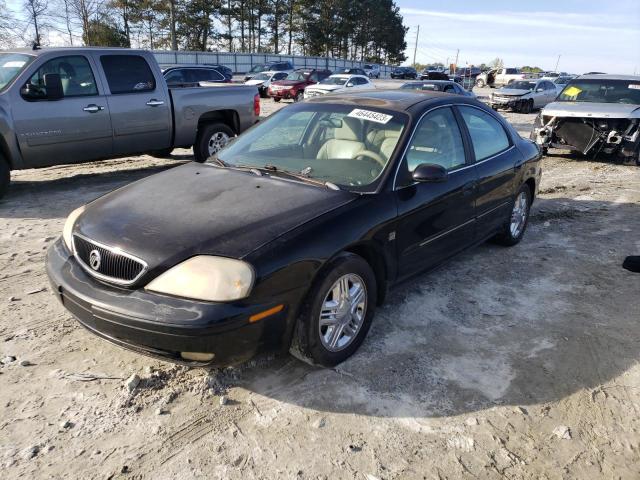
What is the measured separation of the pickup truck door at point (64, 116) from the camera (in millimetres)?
6529

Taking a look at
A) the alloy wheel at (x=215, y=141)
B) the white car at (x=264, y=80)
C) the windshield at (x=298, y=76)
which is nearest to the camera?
the alloy wheel at (x=215, y=141)

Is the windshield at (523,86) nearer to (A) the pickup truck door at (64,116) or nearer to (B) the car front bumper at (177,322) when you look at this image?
(A) the pickup truck door at (64,116)

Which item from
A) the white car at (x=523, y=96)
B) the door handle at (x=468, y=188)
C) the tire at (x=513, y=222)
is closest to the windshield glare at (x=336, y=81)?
the white car at (x=523, y=96)

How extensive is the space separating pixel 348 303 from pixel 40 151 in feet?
18.0

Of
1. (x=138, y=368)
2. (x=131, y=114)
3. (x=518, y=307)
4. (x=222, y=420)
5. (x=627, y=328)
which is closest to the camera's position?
(x=222, y=420)

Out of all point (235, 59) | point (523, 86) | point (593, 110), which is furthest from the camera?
point (235, 59)

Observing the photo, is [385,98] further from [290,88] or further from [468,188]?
[290,88]

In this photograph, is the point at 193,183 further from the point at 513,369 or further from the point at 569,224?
the point at 569,224

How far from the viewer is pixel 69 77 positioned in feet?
22.8

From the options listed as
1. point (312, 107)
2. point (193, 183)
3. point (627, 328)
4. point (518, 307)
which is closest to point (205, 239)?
point (193, 183)

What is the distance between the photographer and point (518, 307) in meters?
4.11

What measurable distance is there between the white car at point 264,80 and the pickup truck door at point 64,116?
19211 mm

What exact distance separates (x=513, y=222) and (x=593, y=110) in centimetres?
624

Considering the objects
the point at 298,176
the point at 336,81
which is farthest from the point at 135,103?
the point at 336,81
